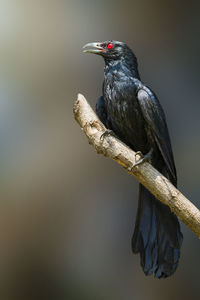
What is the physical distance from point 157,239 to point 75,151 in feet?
3.65

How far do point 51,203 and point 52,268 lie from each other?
0.53 metres

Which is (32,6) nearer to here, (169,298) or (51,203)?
(51,203)

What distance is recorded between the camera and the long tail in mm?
2740

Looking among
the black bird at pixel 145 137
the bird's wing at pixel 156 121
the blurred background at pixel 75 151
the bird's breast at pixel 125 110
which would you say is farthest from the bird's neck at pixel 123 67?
the blurred background at pixel 75 151

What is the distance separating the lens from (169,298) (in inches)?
133

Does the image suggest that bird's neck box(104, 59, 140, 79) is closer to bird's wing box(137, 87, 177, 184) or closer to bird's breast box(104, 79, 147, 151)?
bird's breast box(104, 79, 147, 151)

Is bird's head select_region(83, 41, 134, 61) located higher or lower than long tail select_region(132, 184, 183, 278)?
higher

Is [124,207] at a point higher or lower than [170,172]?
higher

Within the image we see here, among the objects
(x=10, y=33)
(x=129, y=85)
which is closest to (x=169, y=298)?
(x=129, y=85)

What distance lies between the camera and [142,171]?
8.17 feet

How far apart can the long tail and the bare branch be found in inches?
15.9

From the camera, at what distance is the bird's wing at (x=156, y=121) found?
2.68m

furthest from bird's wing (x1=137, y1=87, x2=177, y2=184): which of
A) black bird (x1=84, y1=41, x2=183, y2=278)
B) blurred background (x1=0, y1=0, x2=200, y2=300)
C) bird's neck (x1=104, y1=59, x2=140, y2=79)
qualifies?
blurred background (x1=0, y1=0, x2=200, y2=300)

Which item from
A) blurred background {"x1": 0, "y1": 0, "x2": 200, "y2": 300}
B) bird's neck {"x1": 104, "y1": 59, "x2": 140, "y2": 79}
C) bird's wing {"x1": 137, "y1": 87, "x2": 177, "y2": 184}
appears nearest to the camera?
bird's wing {"x1": 137, "y1": 87, "x2": 177, "y2": 184}
